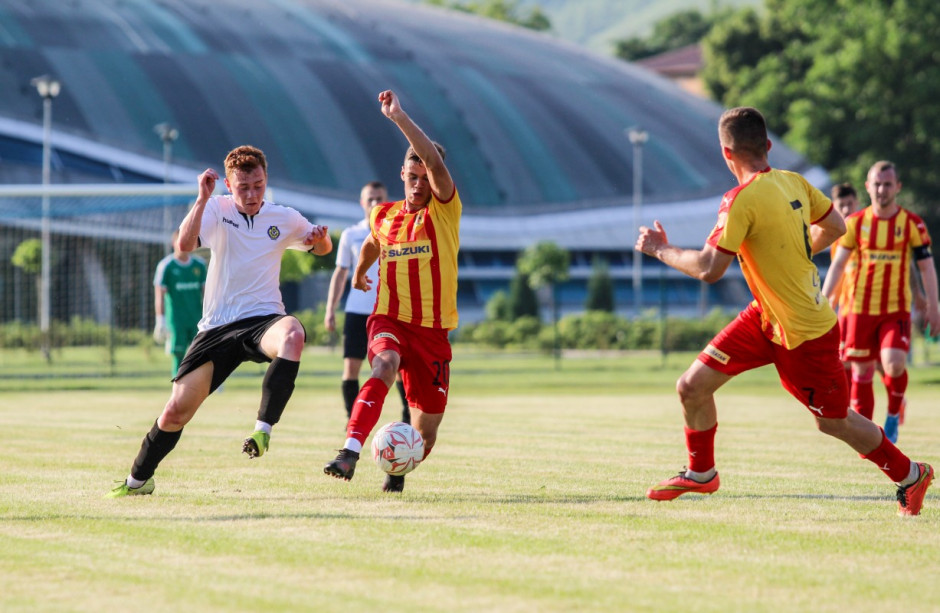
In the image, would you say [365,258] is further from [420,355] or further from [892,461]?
[892,461]

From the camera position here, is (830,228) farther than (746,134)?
Yes

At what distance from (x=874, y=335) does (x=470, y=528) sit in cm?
673

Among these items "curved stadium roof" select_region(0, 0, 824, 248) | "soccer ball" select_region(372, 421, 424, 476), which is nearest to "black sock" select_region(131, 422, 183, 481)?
"soccer ball" select_region(372, 421, 424, 476)

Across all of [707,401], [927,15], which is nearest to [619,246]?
[927,15]

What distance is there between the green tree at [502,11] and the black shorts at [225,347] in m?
106

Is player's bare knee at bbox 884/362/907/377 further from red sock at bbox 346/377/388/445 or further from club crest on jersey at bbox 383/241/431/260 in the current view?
red sock at bbox 346/377/388/445

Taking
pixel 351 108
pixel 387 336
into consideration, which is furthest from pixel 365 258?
pixel 351 108

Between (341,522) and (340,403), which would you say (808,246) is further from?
(340,403)

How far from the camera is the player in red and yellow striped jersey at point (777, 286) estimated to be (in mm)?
7262

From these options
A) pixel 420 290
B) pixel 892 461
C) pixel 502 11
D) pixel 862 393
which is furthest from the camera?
pixel 502 11

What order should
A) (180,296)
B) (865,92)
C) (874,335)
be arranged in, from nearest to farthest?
(874,335)
(180,296)
(865,92)

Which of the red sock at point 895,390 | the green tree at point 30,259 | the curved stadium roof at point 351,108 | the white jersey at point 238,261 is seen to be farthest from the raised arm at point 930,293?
the curved stadium roof at point 351,108

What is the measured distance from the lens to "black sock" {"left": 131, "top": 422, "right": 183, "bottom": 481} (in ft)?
26.7

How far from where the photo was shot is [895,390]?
1240 cm
